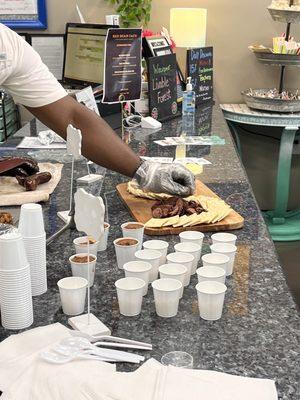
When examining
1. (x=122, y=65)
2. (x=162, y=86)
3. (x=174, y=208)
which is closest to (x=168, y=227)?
(x=174, y=208)

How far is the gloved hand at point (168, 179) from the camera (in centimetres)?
189

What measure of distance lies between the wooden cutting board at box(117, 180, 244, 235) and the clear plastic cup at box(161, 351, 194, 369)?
1.97 feet

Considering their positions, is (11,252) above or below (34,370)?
above

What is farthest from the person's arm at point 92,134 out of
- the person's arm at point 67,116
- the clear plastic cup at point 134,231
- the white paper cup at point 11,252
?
the white paper cup at point 11,252

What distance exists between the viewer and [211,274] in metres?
1.24

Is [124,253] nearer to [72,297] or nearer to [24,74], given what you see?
[72,297]

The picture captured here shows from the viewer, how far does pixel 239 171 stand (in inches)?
90.0

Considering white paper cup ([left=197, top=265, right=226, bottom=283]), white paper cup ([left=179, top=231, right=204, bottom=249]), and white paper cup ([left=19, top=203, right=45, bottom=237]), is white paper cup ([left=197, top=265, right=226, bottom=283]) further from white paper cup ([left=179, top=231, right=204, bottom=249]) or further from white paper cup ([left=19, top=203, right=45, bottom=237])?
white paper cup ([left=19, top=203, right=45, bottom=237])

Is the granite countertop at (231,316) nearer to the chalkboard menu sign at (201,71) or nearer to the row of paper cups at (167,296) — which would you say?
the row of paper cups at (167,296)

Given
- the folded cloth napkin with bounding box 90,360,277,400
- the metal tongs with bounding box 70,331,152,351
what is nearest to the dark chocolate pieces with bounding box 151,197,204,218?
the metal tongs with bounding box 70,331,152,351

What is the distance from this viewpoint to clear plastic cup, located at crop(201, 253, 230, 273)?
129 centimetres

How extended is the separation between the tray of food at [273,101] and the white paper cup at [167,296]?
2.69 meters

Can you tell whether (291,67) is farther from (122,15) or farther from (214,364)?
(214,364)

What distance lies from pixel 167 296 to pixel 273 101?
9.01 feet
